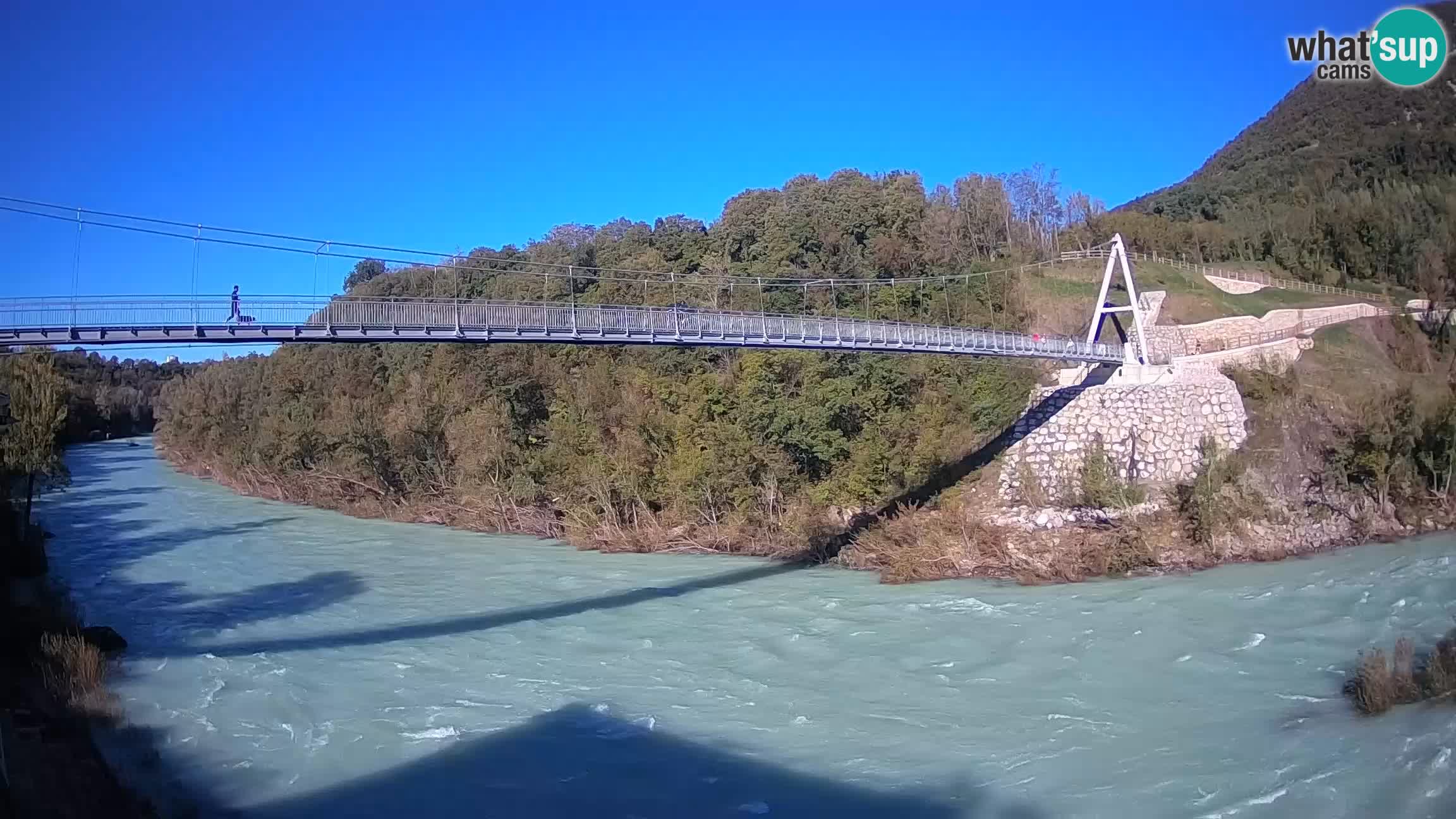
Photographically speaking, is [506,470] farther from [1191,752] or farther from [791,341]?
[1191,752]

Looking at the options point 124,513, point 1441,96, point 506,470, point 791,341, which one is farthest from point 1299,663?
point 1441,96

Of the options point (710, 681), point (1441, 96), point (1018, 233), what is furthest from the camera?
point (1441, 96)

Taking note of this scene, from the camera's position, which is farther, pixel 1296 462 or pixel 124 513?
pixel 124 513

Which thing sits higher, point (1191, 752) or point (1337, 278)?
point (1337, 278)

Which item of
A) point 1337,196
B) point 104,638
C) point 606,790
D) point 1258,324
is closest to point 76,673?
point 104,638

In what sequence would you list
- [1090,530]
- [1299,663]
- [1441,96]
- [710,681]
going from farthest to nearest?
[1441,96] → [1090,530] → [710,681] → [1299,663]

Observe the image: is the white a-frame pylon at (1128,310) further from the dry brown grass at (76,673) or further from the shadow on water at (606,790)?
the dry brown grass at (76,673)

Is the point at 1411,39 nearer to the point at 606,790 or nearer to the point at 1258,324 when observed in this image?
the point at 1258,324

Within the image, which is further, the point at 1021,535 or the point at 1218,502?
the point at 1021,535
